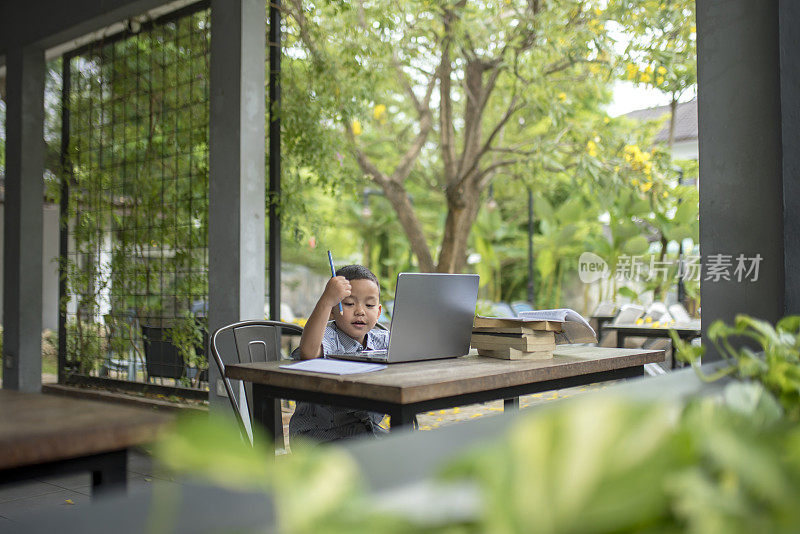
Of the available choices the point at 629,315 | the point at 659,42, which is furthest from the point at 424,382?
the point at 629,315

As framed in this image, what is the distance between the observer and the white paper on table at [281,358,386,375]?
2.01 meters

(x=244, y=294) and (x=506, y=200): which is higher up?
(x=506, y=200)

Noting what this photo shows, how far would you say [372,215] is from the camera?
48.6ft

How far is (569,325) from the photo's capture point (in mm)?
2453

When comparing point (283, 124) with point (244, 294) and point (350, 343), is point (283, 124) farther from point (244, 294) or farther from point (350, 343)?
point (350, 343)

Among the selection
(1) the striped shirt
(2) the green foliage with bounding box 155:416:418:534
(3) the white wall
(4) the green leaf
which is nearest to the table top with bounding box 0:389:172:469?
(2) the green foliage with bounding box 155:416:418:534

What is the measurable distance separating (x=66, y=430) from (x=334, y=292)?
132 centimetres

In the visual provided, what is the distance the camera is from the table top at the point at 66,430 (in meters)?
1.05

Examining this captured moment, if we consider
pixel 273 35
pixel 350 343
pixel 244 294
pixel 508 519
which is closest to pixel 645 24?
pixel 273 35

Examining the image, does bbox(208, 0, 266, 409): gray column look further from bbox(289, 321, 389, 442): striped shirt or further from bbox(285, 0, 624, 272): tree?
bbox(289, 321, 389, 442): striped shirt

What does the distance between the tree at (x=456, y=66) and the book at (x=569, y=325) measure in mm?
2572

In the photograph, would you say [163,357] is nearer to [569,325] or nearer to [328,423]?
[328,423]

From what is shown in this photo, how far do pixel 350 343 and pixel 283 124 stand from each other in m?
2.45

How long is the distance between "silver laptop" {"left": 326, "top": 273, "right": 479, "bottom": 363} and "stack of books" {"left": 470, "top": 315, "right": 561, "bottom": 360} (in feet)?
0.25
